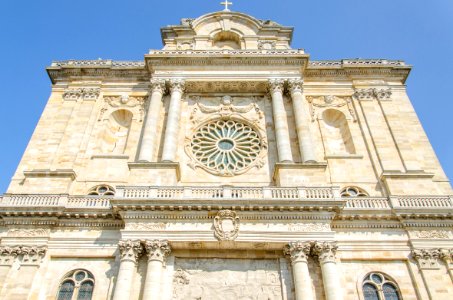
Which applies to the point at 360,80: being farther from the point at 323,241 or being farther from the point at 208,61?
the point at 323,241

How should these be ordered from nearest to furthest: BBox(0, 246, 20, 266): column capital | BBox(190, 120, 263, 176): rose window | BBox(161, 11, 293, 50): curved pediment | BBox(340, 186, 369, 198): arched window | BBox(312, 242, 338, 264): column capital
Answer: BBox(312, 242, 338, 264): column capital → BBox(0, 246, 20, 266): column capital → BBox(340, 186, 369, 198): arched window → BBox(190, 120, 263, 176): rose window → BBox(161, 11, 293, 50): curved pediment

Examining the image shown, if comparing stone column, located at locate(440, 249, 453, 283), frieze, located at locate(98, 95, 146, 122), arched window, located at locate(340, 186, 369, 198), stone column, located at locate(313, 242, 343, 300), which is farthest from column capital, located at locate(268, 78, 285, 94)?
stone column, located at locate(440, 249, 453, 283)

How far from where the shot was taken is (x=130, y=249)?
14.9 metres

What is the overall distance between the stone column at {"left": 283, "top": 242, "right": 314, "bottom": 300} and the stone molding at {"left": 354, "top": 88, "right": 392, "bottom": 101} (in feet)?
36.1

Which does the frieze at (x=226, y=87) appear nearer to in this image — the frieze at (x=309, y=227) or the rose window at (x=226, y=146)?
the rose window at (x=226, y=146)

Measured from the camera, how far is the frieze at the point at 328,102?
22562 mm

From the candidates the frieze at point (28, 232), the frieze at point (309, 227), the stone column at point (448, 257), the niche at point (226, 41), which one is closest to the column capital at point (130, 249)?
the frieze at point (28, 232)

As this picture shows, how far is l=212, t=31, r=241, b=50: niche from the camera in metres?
Result: 26.0

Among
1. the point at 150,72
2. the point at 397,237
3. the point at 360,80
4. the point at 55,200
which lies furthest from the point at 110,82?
the point at 397,237

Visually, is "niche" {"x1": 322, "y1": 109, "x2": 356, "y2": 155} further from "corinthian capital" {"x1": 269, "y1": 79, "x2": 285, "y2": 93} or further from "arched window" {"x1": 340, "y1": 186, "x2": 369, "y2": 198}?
"corinthian capital" {"x1": 269, "y1": 79, "x2": 285, "y2": 93}

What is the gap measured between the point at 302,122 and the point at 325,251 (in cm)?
733

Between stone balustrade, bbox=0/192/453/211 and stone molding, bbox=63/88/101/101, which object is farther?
stone molding, bbox=63/88/101/101

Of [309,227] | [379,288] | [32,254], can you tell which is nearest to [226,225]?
[309,227]

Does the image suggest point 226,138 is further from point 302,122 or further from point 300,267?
point 300,267
